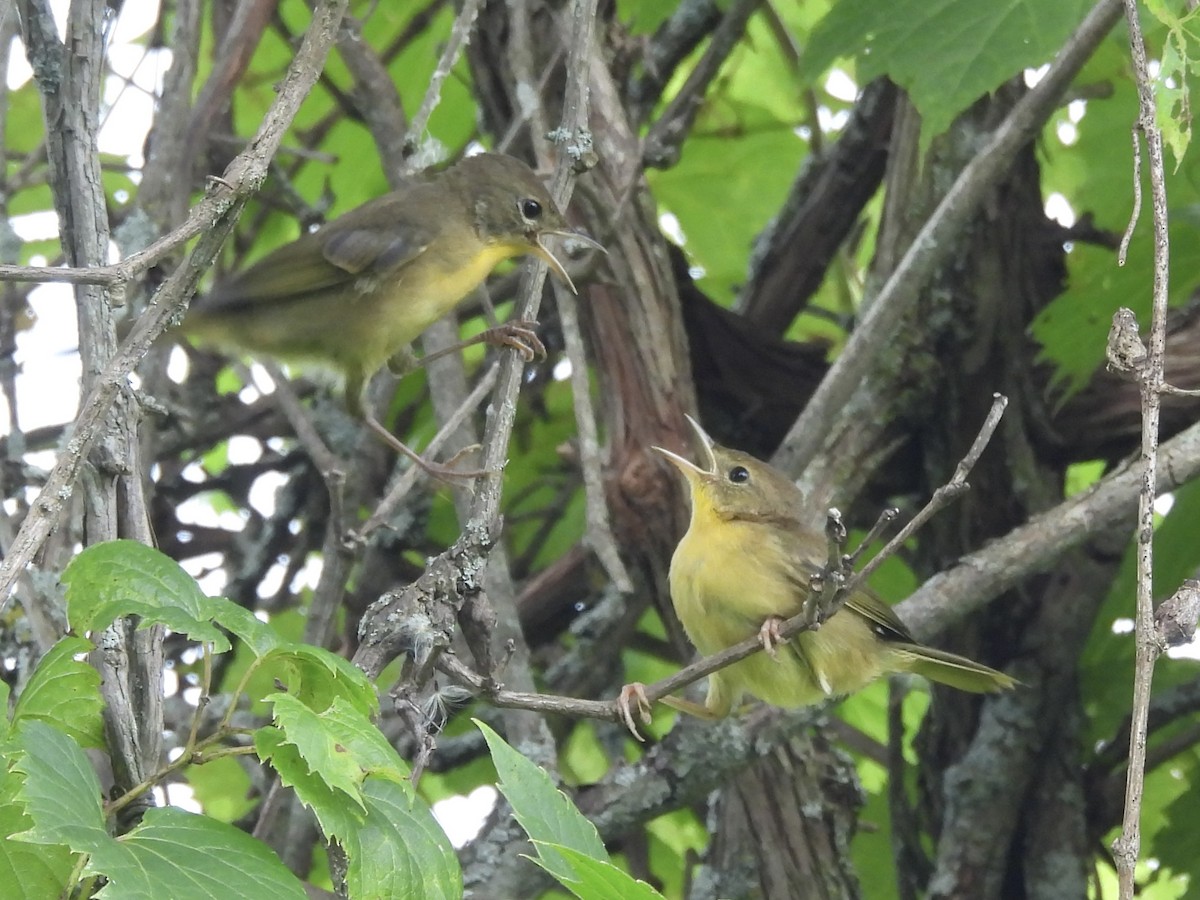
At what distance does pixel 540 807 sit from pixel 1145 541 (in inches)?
36.0

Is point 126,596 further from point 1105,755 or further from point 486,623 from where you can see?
point 1105,755

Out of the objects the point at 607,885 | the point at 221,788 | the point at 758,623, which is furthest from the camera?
the point at 221,788

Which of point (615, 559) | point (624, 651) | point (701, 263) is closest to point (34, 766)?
point (615, 559)

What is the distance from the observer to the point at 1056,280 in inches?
177

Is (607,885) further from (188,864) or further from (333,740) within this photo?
(188,864)

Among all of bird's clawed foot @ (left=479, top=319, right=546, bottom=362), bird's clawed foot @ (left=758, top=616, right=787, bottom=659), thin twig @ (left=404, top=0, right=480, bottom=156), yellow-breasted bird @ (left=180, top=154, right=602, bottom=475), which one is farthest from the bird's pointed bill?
bird's clawed foot @ (left=758, top=616, right=787, bottom=659)

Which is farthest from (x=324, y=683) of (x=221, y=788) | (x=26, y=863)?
(x=221, y=788)

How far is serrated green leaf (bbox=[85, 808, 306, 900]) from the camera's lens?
6.06ft

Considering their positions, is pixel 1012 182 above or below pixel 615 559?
above

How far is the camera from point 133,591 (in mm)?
2121

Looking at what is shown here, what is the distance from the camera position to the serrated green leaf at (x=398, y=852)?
6.79 feet

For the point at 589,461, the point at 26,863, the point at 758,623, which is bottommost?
the point at 26,863

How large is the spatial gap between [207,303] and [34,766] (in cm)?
264

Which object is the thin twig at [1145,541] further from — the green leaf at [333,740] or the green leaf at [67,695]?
the green leaf at [67,695]
